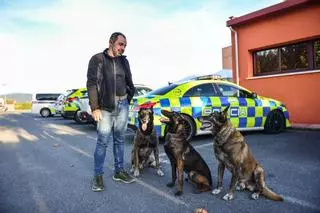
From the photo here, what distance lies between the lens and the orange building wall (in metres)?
10.6

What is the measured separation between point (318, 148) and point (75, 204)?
5.24m

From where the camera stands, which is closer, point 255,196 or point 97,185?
point 255,196

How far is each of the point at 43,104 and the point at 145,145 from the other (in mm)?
20500

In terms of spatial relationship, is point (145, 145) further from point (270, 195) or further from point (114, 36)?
point (270, 195)

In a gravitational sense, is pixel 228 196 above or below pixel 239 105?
below

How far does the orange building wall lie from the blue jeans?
8.25 metres

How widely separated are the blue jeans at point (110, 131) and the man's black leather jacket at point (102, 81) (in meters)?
0.13

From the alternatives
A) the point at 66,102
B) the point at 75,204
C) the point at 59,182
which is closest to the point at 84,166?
the point at 59,182

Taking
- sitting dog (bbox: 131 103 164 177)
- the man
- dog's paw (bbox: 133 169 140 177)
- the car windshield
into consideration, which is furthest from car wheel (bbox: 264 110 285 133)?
the man

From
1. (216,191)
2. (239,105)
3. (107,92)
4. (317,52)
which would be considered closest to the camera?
(216,191)

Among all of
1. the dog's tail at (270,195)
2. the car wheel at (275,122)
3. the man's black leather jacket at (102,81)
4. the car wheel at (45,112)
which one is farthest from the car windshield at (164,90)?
the car wheel at (45,112)

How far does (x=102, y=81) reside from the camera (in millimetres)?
4156

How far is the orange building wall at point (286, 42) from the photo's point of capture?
1062cm

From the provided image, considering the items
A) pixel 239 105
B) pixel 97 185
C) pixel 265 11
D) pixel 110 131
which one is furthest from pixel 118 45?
pixel 265 11
